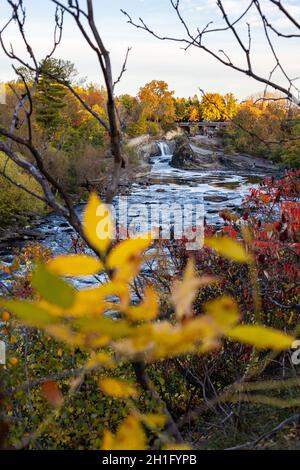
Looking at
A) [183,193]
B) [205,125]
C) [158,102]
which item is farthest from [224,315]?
[158,102]

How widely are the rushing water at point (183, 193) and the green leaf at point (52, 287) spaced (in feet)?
56.9

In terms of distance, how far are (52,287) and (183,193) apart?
3235 cm

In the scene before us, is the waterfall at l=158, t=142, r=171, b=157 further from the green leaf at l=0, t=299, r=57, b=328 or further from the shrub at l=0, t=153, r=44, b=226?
the green leaf at l=0, t=299, r=57, b=328

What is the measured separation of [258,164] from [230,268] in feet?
146

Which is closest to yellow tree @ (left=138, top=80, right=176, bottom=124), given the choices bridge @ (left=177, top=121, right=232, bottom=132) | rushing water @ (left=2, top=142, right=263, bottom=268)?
bridge @ (left=177, top=121, right=232, bottom=132)

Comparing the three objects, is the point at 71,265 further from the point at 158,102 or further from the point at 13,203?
the point at 158,102

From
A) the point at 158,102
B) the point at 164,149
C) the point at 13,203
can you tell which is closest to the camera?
the point at 13,203

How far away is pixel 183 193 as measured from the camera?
3247cm

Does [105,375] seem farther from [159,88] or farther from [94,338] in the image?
[159,88]

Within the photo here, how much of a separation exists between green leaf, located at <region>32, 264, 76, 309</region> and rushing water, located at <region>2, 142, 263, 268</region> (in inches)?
683

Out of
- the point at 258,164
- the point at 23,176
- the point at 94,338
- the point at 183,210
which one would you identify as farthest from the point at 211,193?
the point at 94,338

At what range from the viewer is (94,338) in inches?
18.3

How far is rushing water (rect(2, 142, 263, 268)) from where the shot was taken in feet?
71.0

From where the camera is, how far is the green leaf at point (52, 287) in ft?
1.16
